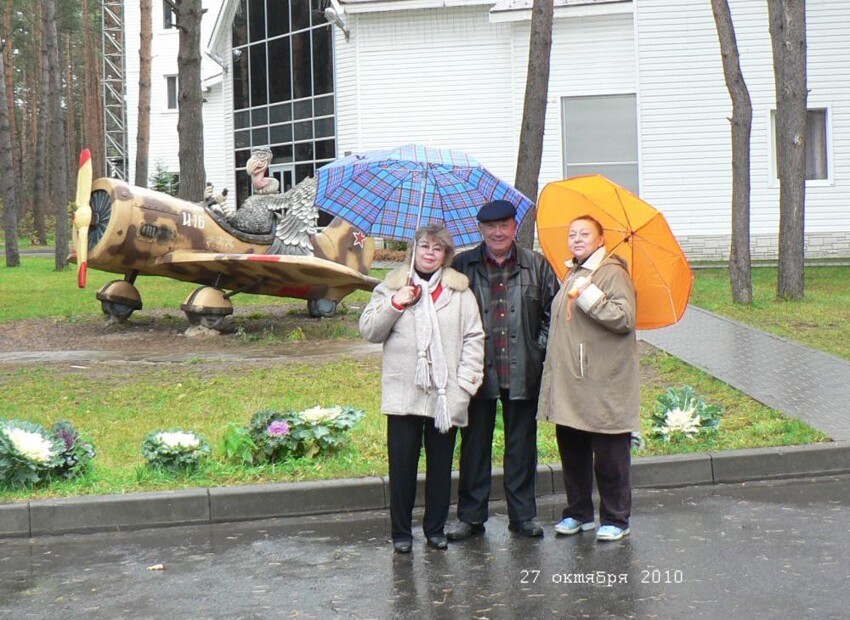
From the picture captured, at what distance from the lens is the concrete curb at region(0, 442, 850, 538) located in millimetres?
7383

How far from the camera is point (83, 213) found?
50.8 ft

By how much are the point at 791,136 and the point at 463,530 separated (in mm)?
13739

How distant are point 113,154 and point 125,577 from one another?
172 ft

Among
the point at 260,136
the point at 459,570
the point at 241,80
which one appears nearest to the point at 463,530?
the point at 459,570

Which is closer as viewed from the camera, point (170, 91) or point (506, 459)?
point (506, 459)

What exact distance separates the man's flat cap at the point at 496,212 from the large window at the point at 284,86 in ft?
90.5

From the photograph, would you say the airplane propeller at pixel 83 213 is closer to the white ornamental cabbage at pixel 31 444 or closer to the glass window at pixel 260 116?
the white ornamental cabbage at pixel 31 444

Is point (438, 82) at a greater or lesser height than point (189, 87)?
greater

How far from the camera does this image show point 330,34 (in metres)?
34.4

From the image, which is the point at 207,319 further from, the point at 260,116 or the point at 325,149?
Answer: the point at 260,116

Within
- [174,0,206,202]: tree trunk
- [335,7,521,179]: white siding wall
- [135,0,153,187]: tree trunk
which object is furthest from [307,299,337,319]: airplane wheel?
[135,0,153,187]: tree trunk

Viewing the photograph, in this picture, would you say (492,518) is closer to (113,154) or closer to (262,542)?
(262,542)

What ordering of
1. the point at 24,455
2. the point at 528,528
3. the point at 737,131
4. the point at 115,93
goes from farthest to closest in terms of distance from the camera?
the point at 115,93
the point at 737,131
the point at 24,455
the point at 528,528

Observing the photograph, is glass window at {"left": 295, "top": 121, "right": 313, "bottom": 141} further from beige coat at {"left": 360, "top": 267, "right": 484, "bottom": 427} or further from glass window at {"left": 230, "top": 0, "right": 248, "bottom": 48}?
beige coat at {"left": 360, "top": 267, "right": 484, "bottom": 427}
